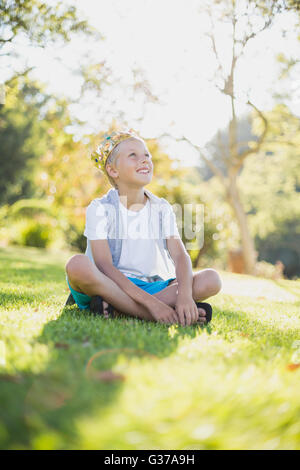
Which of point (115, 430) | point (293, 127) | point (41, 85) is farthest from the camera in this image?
point (293, 127)

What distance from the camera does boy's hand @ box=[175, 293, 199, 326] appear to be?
2594 mm

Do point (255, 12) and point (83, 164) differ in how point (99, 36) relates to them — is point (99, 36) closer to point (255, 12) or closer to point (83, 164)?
point (255, 12)

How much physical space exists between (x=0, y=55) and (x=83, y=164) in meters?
5.70

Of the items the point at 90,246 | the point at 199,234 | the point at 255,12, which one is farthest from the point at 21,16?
the point at 199,234

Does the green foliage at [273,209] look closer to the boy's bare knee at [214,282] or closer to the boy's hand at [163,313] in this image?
the boy's bare knee at [214,282]

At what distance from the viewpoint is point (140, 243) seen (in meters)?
3.23

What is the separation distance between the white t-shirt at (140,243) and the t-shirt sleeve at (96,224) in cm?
6

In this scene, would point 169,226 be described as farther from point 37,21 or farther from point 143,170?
point 37,21

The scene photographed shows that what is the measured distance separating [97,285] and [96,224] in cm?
54

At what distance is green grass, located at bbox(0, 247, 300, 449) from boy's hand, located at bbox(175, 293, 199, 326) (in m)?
0.45

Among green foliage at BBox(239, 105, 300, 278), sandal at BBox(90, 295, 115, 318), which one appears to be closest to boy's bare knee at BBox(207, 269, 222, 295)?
sandal at BBox(90, 295, 115, 318)

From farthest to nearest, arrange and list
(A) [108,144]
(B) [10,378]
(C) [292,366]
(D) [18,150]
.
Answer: (D) [18,150]
(A) [108,144]
(C) [292,366]
(B) [10,378]

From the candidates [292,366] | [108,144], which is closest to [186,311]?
[292,366]

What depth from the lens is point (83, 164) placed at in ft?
40.8
